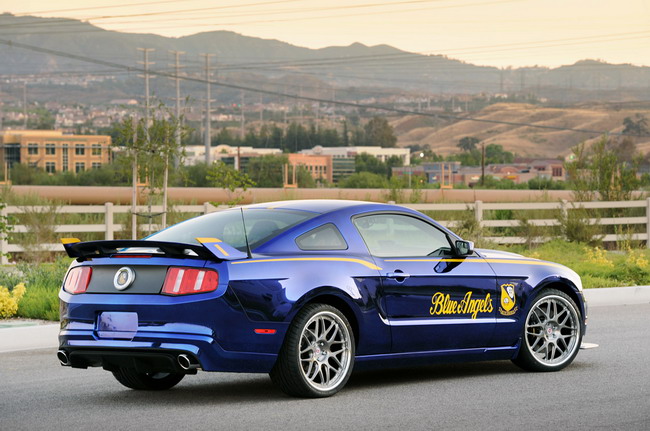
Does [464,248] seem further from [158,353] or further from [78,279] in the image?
[78,279]

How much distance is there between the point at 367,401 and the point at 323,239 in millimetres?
1305

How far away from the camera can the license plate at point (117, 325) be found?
847 cm

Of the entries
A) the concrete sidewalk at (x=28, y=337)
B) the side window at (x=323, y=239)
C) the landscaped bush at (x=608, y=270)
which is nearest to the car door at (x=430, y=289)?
the side window at (x=323, y=239)

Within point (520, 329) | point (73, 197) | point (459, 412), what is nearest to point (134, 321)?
point (459, 412)

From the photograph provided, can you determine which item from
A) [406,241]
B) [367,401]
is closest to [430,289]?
[406,241]

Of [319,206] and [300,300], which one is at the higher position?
[319,206]

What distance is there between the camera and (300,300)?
872cm

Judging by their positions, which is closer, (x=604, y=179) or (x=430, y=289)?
(x=430, y=289)

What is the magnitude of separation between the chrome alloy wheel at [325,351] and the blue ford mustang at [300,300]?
0.04 ft

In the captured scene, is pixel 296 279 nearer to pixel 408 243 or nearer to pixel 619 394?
pixel 408 243

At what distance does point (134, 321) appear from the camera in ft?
27.8

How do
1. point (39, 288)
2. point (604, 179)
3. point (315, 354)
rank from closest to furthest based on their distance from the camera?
point (315, 354), point (39, 288), point (604, 179)

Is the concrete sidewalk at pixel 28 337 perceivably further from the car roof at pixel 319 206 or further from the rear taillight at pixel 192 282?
the rear taillight at pixel 192 282

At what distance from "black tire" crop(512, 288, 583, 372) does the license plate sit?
3671 mm
